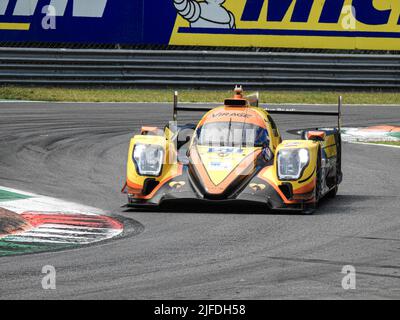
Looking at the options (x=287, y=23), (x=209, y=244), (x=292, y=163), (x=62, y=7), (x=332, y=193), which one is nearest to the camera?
(x=209, y=244)

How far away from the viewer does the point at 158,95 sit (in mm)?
25438

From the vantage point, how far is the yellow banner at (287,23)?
25.8m

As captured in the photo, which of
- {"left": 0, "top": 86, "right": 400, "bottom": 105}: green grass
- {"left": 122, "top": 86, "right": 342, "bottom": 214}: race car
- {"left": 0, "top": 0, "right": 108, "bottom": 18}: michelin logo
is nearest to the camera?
{"left": 122, "top": 86, "right": 342, "bottom": 214}: race car

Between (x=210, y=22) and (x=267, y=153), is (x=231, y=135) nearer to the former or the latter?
(x=267, y=153)

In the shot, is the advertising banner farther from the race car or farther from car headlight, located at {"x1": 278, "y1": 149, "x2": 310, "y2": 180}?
car headlight, located at {"x1": 278, "y1": 149, "x2": 310, "y2": 180}

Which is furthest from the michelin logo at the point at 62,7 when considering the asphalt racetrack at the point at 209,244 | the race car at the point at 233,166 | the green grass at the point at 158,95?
the race car at the point at 233,166

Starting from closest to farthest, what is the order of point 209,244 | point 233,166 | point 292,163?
point 209,244, point 233,166, point 292,163

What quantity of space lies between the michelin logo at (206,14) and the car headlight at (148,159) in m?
13.8

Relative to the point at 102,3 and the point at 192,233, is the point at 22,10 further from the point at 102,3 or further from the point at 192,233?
the point at 192,233

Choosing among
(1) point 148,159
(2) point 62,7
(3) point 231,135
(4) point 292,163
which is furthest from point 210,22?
(4) point 292,163

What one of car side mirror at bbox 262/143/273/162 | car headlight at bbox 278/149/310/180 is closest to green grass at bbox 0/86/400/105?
car side mirror at bbox 262/143/273/162

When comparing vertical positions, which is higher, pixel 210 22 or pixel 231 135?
pixel 210 22

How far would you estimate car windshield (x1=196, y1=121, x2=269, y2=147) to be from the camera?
12156 mm

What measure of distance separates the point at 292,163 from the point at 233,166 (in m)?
0.67
